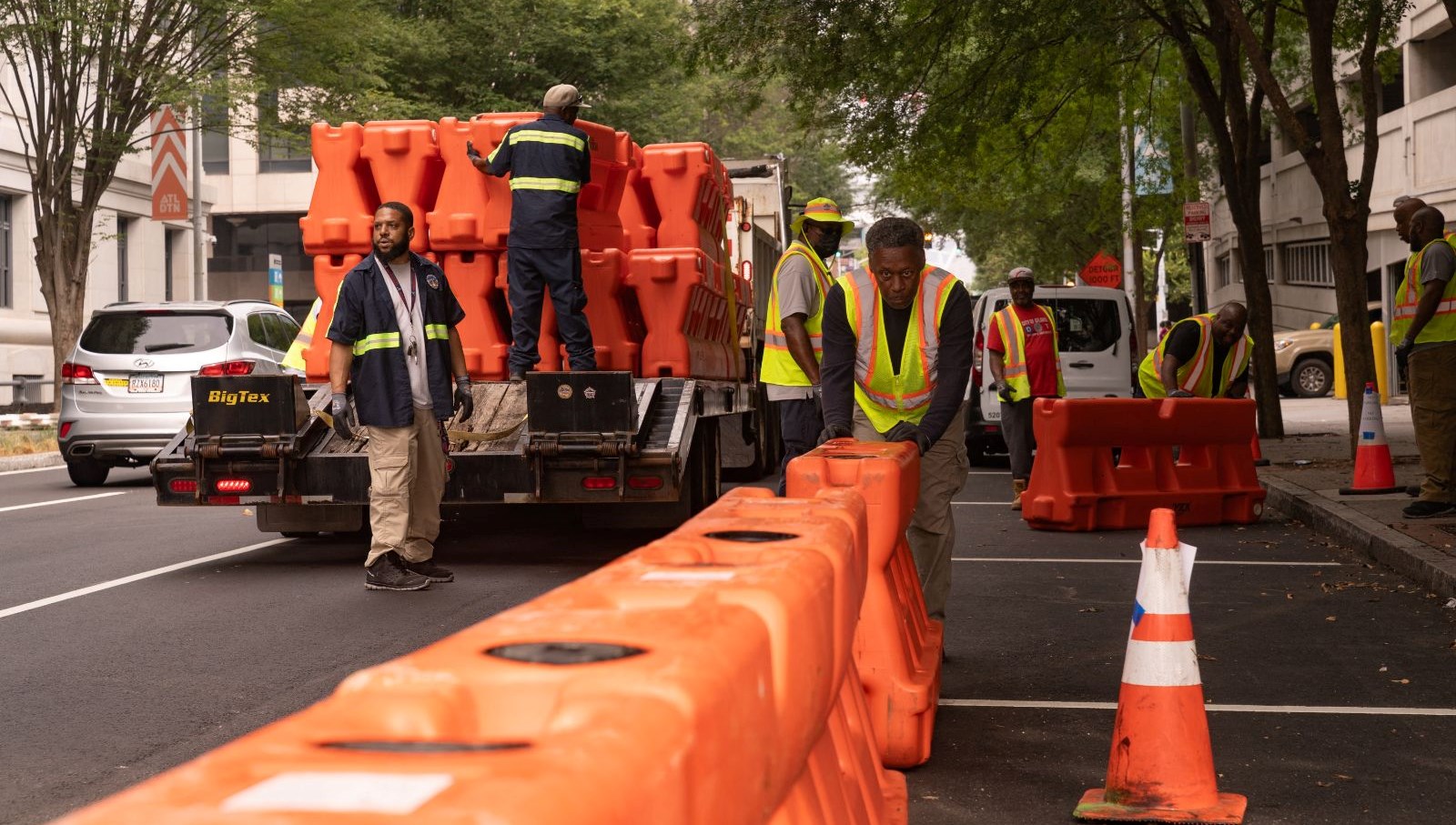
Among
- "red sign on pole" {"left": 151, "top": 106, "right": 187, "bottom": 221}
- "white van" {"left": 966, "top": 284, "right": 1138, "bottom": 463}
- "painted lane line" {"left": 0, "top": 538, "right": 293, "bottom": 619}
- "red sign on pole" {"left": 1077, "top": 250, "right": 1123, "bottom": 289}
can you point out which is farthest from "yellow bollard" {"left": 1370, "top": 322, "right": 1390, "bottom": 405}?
"painted lane line" {"left": 0, "top": 538, "right": 293, "bottom": 619}

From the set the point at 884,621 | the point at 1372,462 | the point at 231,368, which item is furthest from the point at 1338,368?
the point at 884,621

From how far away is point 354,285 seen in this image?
8.77 m

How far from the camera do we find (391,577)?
8969mm

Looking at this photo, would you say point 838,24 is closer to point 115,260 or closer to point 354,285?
point 354,285

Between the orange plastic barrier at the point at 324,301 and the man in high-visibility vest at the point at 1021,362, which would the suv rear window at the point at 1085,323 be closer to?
the man in high-visibility vest at the point at 1021,362

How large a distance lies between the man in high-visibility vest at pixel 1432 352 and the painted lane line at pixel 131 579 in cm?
748

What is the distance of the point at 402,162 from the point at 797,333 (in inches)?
145

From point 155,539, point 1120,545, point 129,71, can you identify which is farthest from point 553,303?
point 129,71

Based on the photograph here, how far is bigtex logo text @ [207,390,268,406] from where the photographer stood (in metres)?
9.51

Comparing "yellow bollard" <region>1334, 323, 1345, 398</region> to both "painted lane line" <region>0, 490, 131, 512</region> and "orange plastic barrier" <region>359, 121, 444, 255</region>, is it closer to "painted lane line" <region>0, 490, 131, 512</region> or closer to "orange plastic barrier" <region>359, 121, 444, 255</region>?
"painted lane line" <region>0, 490, 131, 512</region>

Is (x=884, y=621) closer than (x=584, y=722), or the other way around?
(x=584, y=722)

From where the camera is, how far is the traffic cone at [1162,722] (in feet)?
14.9

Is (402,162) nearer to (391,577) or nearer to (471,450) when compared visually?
(471,450)

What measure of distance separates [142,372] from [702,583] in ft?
47.5
